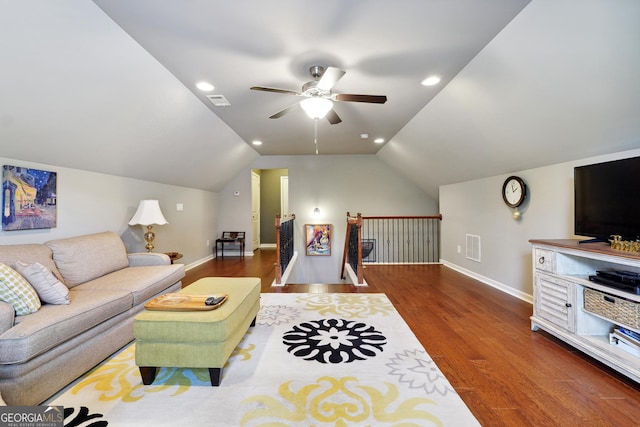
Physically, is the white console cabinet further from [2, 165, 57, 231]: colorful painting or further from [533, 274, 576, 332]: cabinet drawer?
[2, 165, 57, 231]: colorful painting

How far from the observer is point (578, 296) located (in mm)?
2182

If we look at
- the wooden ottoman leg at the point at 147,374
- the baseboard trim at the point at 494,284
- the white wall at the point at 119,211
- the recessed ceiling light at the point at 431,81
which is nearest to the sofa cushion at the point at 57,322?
the wooden ottoman leg at the point at 147,374

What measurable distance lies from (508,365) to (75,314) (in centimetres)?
321

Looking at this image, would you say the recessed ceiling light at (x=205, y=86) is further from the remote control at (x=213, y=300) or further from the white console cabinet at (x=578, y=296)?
the white console cabinet at (x=578, y=296)

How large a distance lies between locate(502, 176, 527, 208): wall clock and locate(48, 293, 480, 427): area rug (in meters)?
2.42

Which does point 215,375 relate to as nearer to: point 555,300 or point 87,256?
point 87,256

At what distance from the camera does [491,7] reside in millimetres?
1808

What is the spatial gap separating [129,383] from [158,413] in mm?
456

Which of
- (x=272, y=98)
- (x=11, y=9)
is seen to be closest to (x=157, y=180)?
(x=272, y=98)

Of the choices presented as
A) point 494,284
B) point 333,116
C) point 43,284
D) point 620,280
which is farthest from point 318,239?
point 620,280

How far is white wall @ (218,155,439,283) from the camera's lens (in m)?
6.87

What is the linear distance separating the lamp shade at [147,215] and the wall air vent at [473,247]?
5085mm

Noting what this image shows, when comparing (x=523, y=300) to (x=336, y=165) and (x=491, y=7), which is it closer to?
(x=491, y=7)

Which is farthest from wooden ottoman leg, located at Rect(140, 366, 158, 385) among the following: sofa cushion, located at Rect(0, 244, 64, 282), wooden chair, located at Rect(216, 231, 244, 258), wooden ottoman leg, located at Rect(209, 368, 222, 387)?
wooden chair, located at Rect(216, 231, 244, 258)
